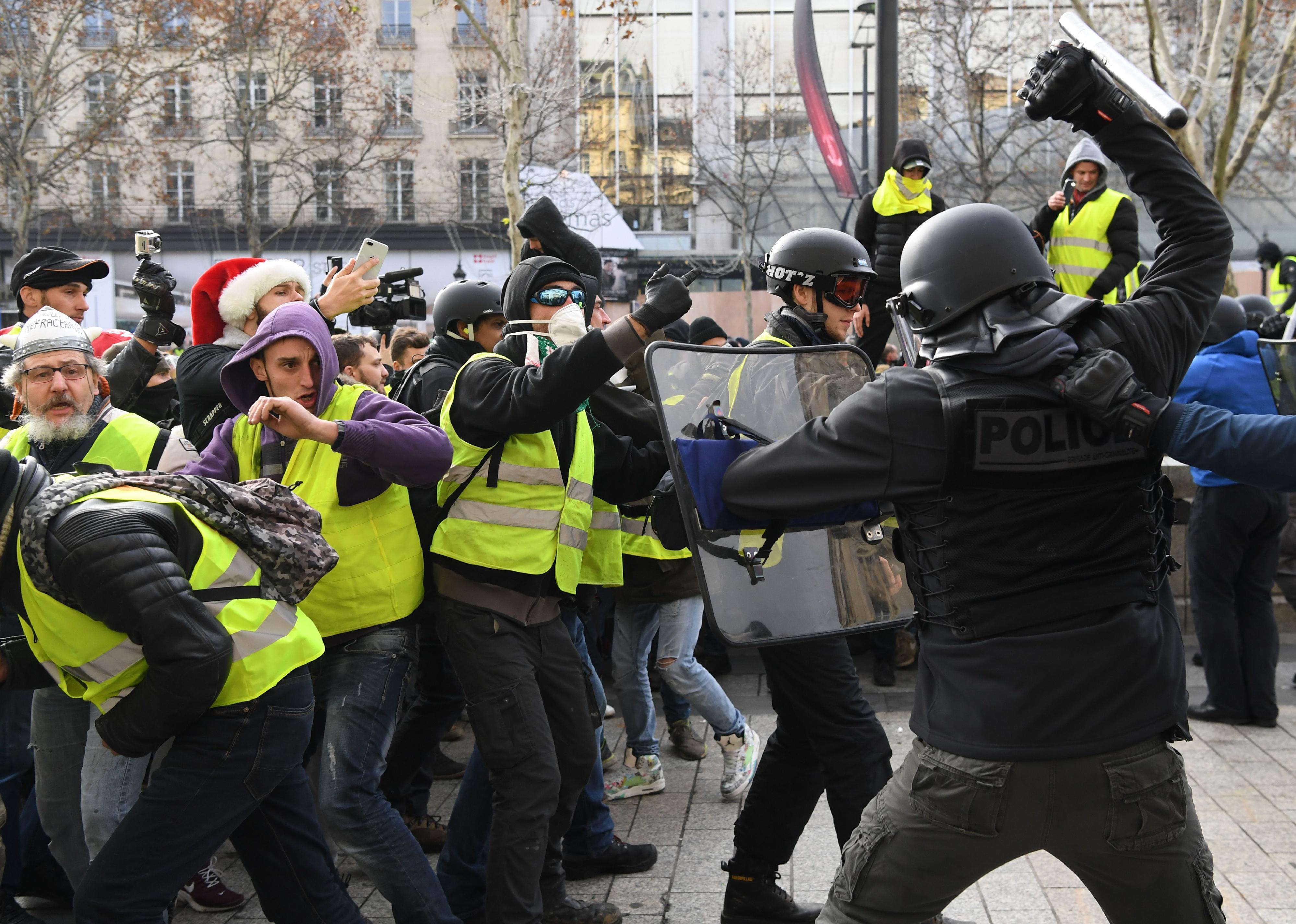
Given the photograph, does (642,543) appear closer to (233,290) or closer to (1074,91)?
(233,290)

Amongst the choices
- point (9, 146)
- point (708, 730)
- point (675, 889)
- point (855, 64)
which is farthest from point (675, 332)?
point (855, 64)

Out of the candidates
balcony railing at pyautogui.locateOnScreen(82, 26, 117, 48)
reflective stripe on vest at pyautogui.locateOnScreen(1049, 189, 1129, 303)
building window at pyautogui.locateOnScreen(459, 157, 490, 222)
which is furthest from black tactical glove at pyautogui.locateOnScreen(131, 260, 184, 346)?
building window at pyautogui.locateOnScreen(459, 157, 490, 222)

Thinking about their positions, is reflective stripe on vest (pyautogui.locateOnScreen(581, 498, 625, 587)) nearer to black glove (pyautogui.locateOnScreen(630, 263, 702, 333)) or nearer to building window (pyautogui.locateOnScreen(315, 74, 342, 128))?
black glove (pyautogui.locateOnScreen(630, 263, 702, 333))

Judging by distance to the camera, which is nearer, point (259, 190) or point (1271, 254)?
point (1271, 254)

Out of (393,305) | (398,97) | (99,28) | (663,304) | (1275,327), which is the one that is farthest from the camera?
(99,28)

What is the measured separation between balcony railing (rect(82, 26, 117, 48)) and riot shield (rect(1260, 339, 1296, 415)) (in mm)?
25243

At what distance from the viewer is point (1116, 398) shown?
7.34ft

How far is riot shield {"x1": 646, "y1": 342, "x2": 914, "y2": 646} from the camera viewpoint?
2789 mm

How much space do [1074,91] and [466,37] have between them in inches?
1428

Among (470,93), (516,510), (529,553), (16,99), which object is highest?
(470,93)

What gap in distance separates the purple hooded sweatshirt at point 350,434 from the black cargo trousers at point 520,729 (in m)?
0.46

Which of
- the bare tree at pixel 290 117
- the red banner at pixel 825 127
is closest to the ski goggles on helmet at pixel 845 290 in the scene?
the red banner at pixel 825 127

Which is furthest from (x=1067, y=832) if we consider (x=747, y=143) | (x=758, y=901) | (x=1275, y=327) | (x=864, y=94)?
(x=747, y=143)

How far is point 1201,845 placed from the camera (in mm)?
2383
